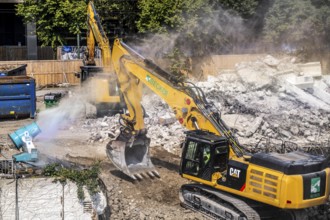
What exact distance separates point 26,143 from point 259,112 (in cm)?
1112

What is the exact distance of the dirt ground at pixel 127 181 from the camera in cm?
1323

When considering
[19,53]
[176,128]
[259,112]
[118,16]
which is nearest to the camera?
[176,128]

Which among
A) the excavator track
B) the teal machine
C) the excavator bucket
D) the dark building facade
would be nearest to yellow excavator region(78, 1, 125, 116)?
the excavator bucket

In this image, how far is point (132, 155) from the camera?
50.9 ft

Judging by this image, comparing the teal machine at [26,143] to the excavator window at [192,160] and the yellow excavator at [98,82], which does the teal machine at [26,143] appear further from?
the yellow excavator at [98,82]

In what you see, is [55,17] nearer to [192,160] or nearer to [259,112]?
[259,112]

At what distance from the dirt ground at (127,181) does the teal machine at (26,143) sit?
2.05 metres

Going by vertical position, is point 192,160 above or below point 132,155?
above

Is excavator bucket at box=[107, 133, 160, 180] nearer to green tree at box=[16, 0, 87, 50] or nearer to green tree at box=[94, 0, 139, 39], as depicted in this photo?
green tree at box=[94, 0, 139, 39]

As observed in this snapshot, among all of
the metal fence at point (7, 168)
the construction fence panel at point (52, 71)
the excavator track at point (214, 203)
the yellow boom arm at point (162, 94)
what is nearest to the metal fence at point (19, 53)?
the construction fence panel at point (52, 71)

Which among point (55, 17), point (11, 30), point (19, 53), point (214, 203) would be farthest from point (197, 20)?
point (11, 30)

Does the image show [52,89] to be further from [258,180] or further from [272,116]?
[258,180]

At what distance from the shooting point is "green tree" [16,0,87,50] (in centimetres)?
3556

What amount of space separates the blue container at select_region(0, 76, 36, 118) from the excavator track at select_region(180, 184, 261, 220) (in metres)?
11.2
